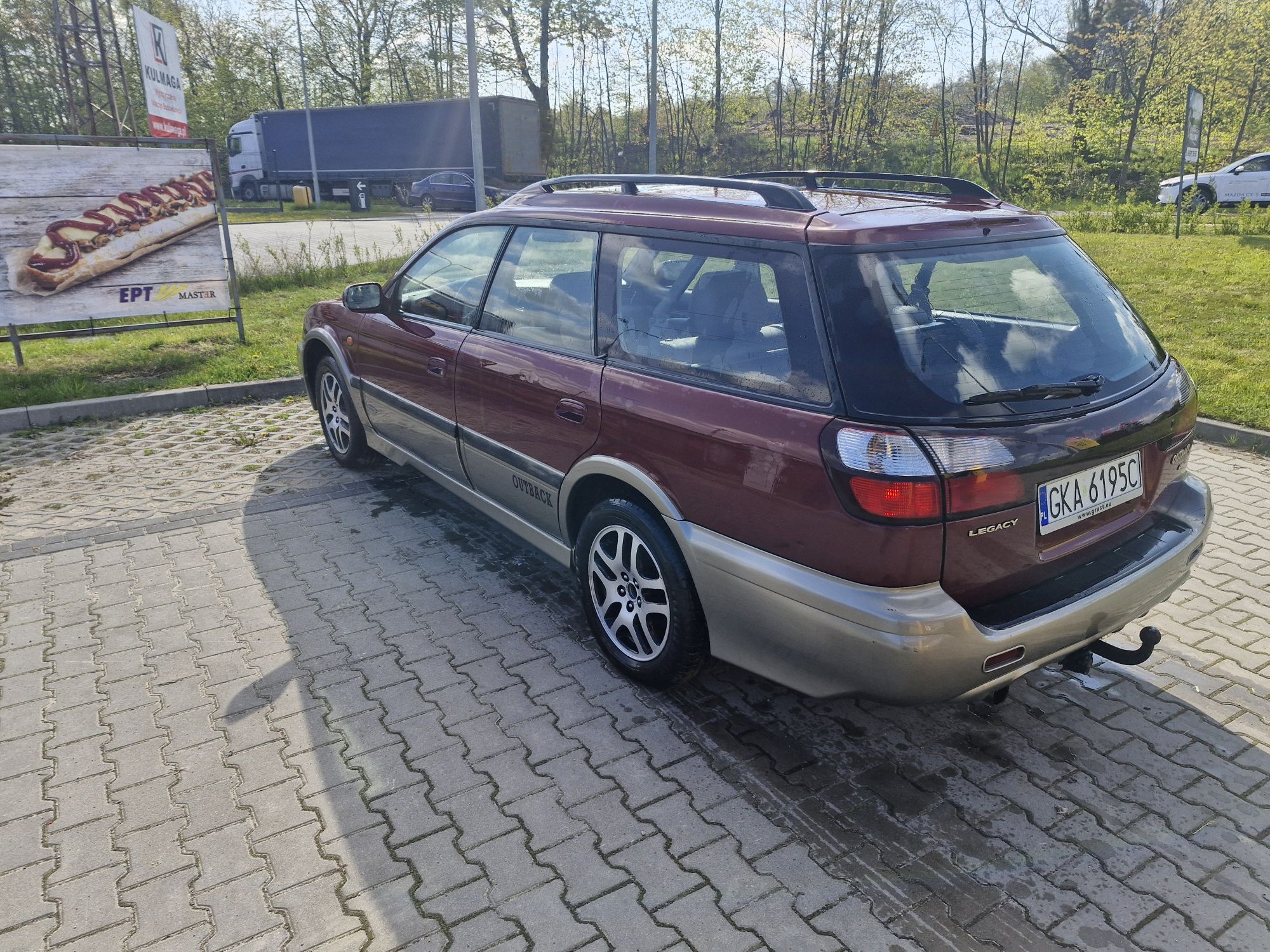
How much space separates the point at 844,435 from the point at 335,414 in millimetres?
4247

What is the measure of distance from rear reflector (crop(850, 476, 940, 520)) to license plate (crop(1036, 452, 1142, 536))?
405 mm

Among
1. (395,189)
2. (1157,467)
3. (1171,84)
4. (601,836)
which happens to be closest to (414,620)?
(601,836)

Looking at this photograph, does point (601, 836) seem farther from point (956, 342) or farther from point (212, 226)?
point (212, 226)

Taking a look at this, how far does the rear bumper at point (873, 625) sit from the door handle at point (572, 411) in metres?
0.65

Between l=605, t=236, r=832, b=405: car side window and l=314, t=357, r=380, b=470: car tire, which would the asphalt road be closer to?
l=314, t=357, r=380, b=470: car tire

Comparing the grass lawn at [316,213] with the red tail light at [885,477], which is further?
the grass lawn at [316,213]

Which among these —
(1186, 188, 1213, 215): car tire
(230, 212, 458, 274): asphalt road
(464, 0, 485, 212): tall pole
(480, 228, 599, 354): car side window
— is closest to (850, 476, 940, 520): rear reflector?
(480, 228, 599, 354): car side window

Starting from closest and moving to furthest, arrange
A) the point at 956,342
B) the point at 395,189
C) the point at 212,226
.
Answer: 1. the point at 956,342
2. the point at 212,226
3. the point at 395,189

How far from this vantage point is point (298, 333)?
9594 millimetres

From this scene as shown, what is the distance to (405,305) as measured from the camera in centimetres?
469

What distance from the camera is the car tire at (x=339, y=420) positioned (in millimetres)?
5520

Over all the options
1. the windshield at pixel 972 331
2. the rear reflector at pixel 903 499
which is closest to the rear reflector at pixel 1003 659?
the rear reflector at pixel 903 499

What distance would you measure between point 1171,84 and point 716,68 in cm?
1869

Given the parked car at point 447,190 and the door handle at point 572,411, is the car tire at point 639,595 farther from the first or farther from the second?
the parked car at point 447,190
